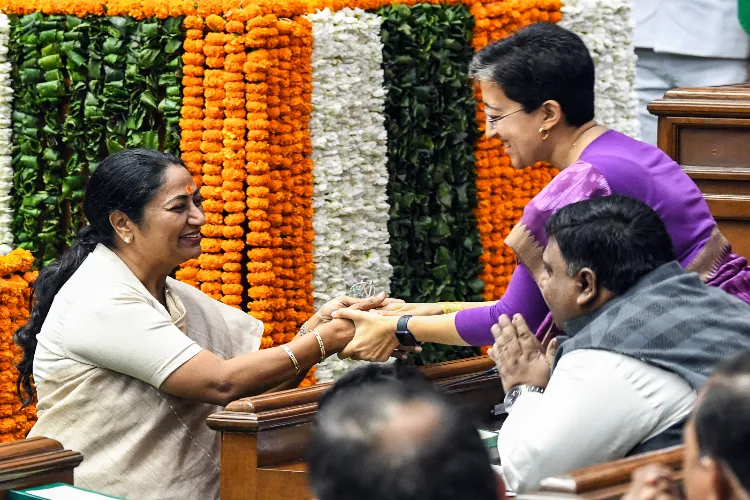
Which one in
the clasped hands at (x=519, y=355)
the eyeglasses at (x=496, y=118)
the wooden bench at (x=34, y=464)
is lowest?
the wooden bench at (x=34, y=464)

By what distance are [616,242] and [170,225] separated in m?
1.45

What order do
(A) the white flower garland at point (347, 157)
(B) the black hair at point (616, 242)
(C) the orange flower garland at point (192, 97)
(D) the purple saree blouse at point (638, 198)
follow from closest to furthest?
(B) the black hair at point (616, 242)
(D) the purple saree blouse at point (638, 198)
(C) the orange flower garland at point (192, 97)
(A) the white flower garland at point (347, 157)

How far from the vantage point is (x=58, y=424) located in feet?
10.7

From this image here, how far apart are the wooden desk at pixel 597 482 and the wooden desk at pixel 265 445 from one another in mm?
774

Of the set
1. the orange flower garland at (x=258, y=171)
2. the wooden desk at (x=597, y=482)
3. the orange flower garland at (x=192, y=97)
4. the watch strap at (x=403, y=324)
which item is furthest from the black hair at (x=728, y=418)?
the orange flower garland at (x=192, y=97)

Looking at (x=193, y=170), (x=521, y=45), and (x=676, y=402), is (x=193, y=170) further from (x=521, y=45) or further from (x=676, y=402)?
(x=676, y=402)

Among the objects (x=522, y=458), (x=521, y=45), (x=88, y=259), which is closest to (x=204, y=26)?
(x=88, y=259)

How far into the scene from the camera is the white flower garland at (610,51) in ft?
23.1

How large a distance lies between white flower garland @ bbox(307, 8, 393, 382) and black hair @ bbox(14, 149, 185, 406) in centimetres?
252

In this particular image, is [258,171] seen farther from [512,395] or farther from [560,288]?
[560,288]

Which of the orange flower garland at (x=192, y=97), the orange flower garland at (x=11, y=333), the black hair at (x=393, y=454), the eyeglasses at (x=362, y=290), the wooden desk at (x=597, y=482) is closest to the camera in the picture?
the black hair at (x=393, y=454)

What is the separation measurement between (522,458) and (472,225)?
4491 millimetres

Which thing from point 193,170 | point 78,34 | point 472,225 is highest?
point 78,34

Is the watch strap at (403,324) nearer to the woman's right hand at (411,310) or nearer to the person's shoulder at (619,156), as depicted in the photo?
the woman's right hand at (411,310)
